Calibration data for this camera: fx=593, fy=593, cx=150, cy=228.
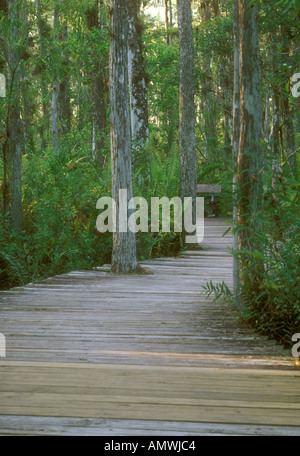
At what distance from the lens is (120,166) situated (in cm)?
878

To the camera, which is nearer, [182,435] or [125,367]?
[182,435]

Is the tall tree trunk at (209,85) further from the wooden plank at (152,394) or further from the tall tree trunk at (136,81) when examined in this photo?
the wooden plank at (152,394)

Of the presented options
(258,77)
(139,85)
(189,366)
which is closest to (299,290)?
(189,366)

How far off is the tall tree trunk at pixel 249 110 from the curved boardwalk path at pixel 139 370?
3.71ft

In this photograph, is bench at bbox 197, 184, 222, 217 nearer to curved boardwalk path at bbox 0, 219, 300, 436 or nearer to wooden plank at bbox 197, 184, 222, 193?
wooden plank at bbox 197, 184, 222, 193

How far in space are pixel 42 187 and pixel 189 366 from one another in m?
7.60

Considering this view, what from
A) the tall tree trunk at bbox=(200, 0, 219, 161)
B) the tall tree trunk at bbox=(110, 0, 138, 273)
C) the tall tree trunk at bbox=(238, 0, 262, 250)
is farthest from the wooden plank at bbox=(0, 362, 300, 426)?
the tall tree trunk at bbox=(200, 0, 219, 161)

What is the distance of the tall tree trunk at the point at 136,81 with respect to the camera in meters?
13.7

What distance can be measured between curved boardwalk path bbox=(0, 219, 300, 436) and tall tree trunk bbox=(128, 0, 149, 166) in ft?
24.4

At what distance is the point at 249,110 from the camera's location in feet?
17.9

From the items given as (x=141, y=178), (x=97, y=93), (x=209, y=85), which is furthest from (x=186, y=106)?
(x=209, y=85)
